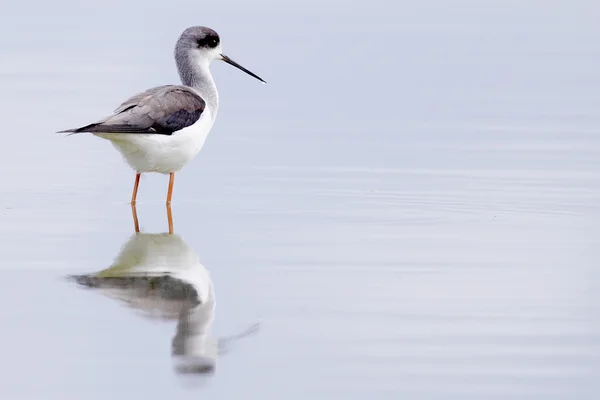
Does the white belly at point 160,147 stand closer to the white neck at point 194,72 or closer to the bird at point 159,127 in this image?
the bird at point 159,127

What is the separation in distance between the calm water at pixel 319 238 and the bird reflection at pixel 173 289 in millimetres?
21

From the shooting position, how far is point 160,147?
11055mm

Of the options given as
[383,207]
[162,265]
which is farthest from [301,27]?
[162,265]

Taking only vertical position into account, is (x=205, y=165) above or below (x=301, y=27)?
below

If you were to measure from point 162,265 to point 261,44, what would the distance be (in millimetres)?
15350

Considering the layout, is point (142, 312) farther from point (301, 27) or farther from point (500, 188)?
point (301, 27)

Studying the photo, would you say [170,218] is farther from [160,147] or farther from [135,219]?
[160,147]

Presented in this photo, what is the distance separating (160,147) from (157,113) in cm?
29

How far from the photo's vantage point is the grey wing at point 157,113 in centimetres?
1060

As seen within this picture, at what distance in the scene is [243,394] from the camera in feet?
20.9

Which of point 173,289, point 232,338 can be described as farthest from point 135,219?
point 232,338

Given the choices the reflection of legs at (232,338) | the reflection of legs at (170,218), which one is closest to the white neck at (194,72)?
the reflection of legs at (170,218)

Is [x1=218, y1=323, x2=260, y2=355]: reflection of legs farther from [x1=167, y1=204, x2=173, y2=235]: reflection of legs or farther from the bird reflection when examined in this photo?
[x1=167, y1=204, x2=173, y2=235]: reflection of legs

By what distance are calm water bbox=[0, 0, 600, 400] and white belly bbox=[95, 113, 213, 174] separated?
0.36 m
